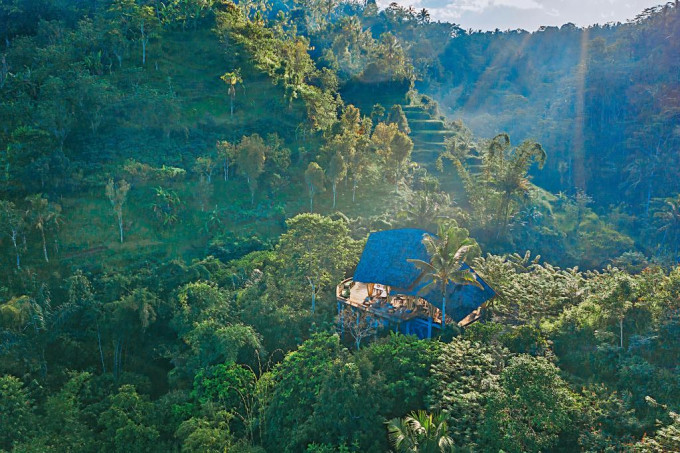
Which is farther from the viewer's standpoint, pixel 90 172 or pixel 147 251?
pixel 90 172

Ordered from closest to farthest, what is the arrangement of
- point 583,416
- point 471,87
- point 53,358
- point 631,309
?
point 583,416, point 631,309, point 53,358, point 471,87

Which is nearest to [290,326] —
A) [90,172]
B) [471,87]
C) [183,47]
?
[90,172]

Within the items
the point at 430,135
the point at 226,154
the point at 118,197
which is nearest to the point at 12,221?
the point at 118,197

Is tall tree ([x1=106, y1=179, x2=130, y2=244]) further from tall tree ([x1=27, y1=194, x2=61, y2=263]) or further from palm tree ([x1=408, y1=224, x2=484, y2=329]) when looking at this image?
palm tree ([x1=408, y1=224, x2=484, y2=329])

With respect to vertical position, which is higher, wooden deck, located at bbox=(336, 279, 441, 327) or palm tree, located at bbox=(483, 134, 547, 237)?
palm tree, located at bbox=(483, 134, 547, 237)

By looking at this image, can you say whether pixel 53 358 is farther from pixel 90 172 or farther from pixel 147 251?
pixel 90 172

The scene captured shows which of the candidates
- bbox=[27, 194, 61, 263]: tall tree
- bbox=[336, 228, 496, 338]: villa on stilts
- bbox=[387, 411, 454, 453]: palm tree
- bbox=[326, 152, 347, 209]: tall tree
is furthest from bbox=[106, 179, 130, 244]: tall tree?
bbox=[387, 411, 454, 453]: palm tree

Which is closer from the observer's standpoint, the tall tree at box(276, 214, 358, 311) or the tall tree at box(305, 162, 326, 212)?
the tall tree at box(276, 214, 358, 311)
